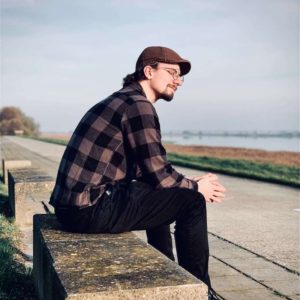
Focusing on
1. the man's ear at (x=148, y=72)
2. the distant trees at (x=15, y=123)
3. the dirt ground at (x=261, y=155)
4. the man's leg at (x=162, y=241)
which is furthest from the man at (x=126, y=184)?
the distant trees at (x=15, y=123)

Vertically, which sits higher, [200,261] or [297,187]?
[200,261]

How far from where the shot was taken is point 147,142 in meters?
2.62

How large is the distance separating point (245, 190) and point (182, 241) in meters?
7.37

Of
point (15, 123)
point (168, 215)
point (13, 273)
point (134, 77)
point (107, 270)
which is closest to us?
point (107, 270)

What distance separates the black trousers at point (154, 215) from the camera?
2.66m

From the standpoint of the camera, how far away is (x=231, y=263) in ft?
13.6

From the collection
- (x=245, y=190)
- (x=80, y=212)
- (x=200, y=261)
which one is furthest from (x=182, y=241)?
(x=245, y=190)

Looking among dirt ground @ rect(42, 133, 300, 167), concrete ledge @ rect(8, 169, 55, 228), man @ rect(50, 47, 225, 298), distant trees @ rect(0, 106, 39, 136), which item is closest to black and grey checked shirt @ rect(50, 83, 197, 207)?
man @ rect(50, 47, 225, 298)

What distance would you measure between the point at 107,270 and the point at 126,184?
32.9 inches

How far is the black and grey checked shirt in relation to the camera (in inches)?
104

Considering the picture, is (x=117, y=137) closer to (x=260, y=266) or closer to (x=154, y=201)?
(x=154, y=201)

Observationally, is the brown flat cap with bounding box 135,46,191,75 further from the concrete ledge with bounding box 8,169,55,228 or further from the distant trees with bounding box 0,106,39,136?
the distant trees with bounding box 0,106,39,136

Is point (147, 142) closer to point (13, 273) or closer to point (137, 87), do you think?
point (137, 87)

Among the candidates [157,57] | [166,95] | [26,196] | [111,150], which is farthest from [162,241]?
[26,196]
